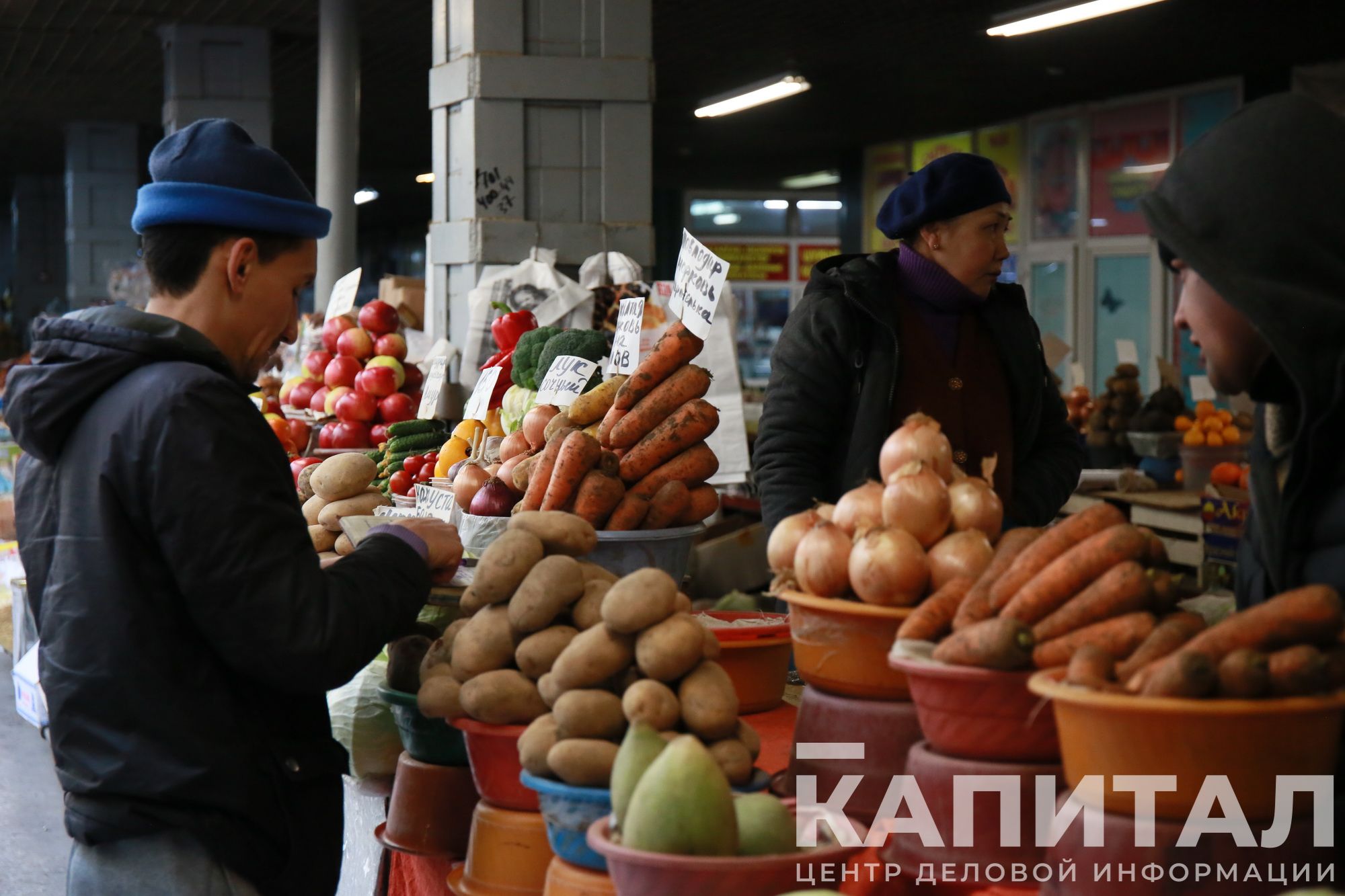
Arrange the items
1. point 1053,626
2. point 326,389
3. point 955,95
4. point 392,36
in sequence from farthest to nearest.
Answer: point 955,95 → point 392,36 → point 326,389 → point 1053,626

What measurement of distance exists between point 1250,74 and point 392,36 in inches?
290

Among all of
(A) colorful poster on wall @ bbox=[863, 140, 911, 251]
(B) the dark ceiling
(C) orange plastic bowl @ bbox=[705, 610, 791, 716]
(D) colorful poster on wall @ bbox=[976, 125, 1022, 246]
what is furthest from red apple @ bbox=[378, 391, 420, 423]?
(A) colorful poster on wall @ bbox=[863, 140, 911, 251]

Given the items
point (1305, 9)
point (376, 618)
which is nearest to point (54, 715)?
point (376, 618)

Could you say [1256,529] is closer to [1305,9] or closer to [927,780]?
[927,780]

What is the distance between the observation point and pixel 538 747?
171 centimetres

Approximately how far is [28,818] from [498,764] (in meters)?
4.03

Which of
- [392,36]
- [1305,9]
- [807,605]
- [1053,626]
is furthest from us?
[392,36]

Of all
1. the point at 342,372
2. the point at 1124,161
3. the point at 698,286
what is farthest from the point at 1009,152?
the point at 698,286

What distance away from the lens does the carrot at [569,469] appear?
98.9 inches

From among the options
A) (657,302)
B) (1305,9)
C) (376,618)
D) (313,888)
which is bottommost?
(313,888)

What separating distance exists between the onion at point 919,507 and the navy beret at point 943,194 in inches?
53.4

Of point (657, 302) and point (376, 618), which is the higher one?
point (657, 302)

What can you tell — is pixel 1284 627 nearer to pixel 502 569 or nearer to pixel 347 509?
pixel 502 569

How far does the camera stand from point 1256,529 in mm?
1554
